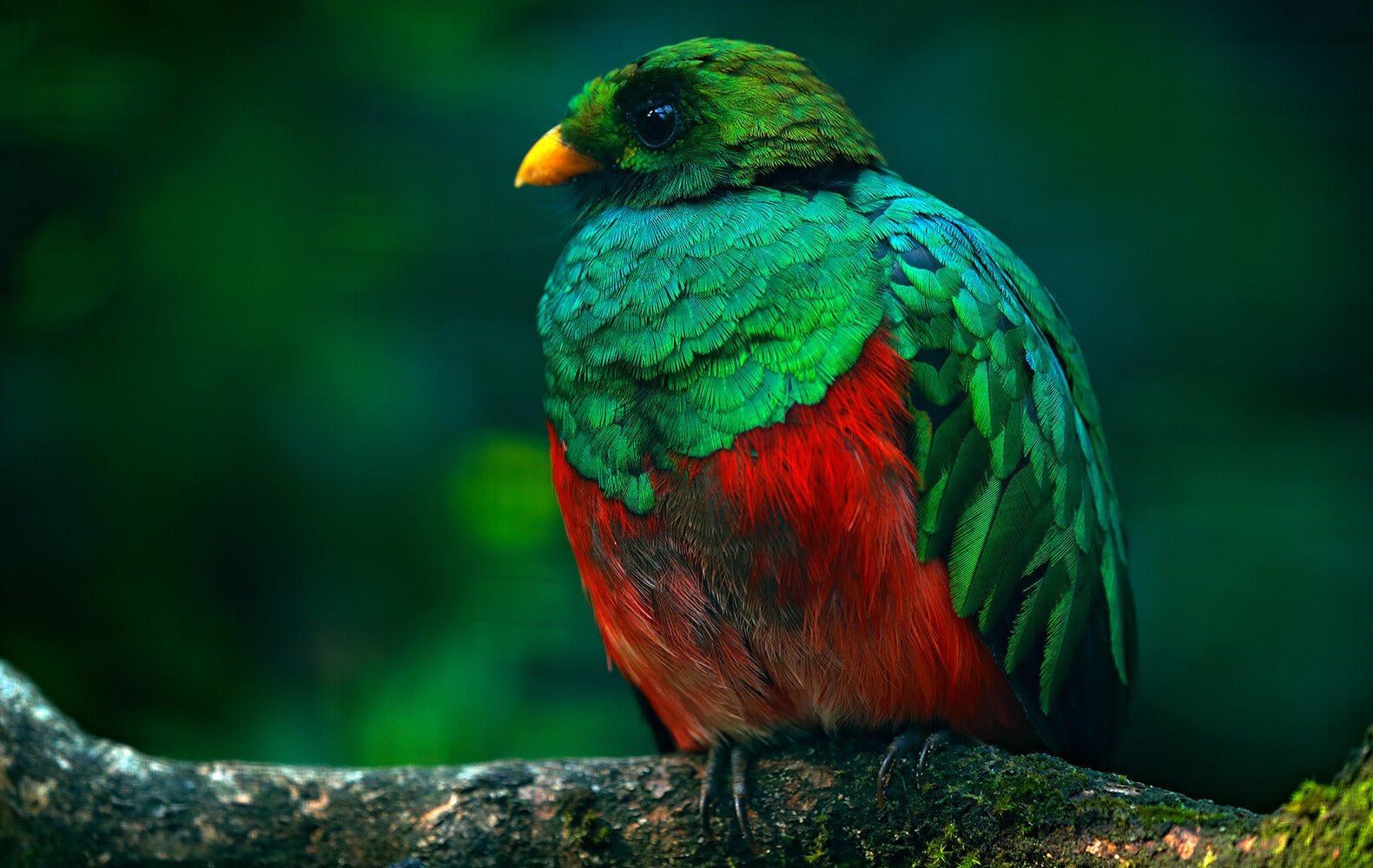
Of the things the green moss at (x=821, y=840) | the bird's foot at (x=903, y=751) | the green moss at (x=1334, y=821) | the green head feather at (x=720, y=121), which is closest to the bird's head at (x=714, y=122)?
the green head feather at (x=720, y=121)

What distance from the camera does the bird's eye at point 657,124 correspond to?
229 cm

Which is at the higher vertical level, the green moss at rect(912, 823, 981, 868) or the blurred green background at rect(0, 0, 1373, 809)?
the blurred green background at rect(0, 0, 1373, 809)

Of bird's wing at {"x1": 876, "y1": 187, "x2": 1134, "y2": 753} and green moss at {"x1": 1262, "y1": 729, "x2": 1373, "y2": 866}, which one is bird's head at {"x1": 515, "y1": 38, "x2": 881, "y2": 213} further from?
green moss at {"x1": 1262, "y1": 729, "x2": 1373, "y2": 866}

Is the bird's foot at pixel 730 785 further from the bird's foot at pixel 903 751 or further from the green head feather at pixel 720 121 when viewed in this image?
the green head feather at pixel 720 121

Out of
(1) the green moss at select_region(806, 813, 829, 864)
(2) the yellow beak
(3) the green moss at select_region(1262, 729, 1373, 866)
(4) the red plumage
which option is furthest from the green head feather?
(3) the green moss at select_region(1262, 729, 1373, 866)

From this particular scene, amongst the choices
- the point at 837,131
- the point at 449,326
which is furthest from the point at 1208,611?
the point at 449,326

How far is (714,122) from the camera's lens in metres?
2.24

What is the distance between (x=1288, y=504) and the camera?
336 cm

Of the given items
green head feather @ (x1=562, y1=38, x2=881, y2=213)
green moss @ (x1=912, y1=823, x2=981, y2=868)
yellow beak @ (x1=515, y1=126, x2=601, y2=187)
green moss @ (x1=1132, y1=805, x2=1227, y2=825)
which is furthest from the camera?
yellow beak @ (x1=515, y1=126, x2=601, y2=187)

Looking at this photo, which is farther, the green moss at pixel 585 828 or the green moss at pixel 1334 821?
the green moss at pixel 585 828

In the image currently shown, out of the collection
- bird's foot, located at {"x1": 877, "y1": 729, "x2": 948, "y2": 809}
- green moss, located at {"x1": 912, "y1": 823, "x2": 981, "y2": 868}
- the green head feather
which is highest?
the green head feather

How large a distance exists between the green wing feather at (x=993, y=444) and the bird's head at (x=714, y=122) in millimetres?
153

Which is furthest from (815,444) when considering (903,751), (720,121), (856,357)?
(720,121)

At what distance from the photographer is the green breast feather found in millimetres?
2018
